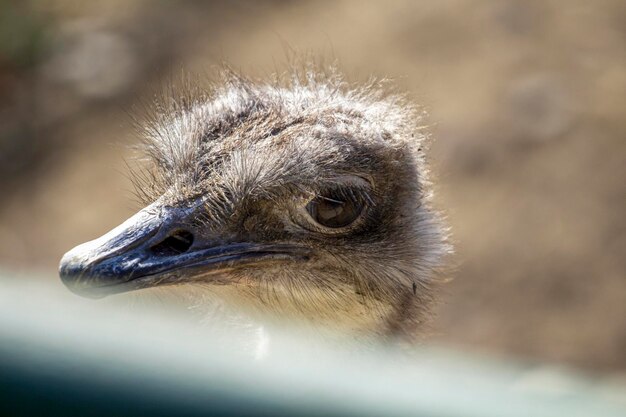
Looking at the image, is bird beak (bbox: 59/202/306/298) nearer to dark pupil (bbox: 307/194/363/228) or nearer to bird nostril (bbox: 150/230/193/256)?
bird nostril (bbox: 150/230/193/256)

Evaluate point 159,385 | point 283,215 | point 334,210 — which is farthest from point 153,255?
point 159,385

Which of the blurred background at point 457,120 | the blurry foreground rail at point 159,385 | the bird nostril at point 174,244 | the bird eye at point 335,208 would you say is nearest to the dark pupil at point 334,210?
the bird eye at point 335,208

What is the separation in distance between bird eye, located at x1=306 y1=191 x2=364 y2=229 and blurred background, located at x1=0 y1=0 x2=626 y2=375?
1946 mm

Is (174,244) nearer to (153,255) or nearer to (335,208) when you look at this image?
(153,255)

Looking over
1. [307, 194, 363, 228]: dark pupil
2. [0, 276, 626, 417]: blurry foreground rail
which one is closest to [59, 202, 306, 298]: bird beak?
[307, 194, 363, 228]: dark pupil

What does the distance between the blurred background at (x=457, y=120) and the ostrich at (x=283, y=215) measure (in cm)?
171

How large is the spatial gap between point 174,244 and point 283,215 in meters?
0.31

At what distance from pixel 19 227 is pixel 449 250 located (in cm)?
367

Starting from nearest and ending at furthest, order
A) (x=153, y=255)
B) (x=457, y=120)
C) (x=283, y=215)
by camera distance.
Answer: (x=153, y=255) < (x=283, y=215) < (x=457, y=120)

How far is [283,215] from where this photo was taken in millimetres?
2754

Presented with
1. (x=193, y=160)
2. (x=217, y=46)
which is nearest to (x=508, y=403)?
(x=193, y=160)

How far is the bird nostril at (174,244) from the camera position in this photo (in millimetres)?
2541

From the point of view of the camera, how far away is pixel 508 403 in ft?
5.17

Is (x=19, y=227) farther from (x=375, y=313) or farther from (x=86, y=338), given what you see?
(x=86, y=338)
